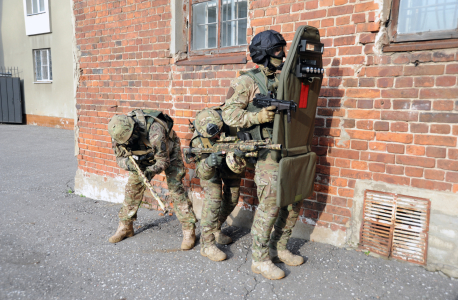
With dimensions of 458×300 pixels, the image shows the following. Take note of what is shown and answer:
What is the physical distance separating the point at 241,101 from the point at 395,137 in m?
1.44

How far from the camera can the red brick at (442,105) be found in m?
2.75

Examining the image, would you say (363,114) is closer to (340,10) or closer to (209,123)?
(340,10)

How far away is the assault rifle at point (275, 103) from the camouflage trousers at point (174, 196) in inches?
57.1

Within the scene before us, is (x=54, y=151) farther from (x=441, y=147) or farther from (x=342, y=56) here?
(x=441, y=147)

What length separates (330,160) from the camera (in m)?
3.42

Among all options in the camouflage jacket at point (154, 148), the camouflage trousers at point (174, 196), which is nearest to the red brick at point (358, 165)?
the camouflage trousers at point (174, 196)

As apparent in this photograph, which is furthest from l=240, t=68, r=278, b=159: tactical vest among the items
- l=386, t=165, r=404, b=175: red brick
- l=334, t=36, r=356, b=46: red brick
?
l=386, t=165, r=404, b=175: red brick

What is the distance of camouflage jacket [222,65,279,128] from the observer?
275 cm

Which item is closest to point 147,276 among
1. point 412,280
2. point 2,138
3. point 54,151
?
point 412,280

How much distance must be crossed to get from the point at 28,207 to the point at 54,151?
510 centimetres

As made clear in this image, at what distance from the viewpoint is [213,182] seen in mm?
3357

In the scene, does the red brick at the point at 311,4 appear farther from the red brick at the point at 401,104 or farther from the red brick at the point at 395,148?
the red brick at the point at 395,148

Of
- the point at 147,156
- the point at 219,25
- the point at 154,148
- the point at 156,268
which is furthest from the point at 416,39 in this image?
the point at 156,268

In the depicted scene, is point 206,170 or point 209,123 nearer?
point 209,123
